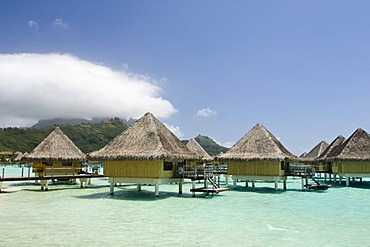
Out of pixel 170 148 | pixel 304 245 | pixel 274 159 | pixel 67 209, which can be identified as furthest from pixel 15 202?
pixel 274 159

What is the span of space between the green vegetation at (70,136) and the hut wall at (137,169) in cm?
8290

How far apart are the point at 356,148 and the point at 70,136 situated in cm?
11484

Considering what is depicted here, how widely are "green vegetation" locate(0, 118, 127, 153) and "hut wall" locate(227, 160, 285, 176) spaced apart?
8285cm

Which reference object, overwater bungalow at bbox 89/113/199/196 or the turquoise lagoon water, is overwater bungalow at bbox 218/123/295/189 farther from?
the turquoise lagoon water

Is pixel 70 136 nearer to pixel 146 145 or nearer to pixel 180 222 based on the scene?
pixel 146 145

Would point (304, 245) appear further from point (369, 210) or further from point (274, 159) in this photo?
point (274, 159)

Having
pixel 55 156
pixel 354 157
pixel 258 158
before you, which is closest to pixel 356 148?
pixel 354 157

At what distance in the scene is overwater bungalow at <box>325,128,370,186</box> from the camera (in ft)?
81.4

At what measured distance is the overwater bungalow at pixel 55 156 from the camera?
74.6 feet

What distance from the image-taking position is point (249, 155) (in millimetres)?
21438

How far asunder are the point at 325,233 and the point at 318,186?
1343 cm

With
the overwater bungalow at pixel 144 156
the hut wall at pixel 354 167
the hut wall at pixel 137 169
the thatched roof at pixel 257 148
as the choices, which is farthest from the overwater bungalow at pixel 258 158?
the hut wall at pixel 137 169

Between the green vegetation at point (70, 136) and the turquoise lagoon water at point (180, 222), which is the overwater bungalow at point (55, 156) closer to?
the turquoise lagoon water at point (180, 222)

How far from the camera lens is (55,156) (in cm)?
2309
